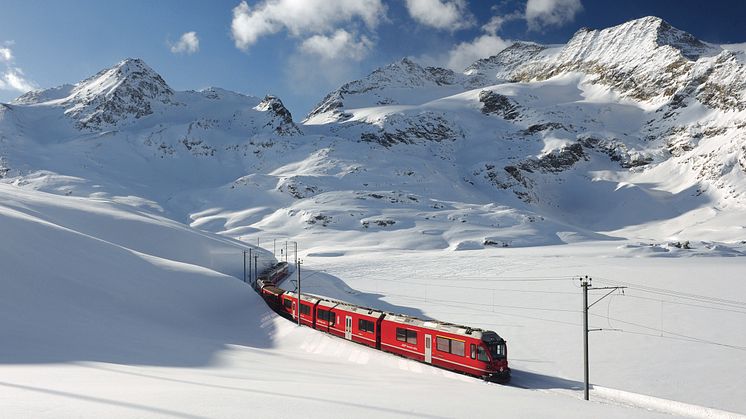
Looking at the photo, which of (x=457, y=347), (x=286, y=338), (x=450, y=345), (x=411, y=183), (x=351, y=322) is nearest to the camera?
(x=457, y=347)

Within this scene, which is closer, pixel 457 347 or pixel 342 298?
pixel 457 347

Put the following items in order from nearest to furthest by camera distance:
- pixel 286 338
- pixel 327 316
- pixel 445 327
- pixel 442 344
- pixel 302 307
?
pixel 442 344
pixel 445 327
pixel 286 338
pixel 327 316
pixel 302 307

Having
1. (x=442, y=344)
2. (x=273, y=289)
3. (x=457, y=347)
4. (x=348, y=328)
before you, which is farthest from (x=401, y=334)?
(x=273, y=289)

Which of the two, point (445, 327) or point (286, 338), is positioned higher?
point (445, 327)

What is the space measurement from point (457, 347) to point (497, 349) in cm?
218

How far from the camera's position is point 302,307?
38969 mm

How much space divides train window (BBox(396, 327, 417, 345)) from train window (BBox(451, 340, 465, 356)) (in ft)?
8.89

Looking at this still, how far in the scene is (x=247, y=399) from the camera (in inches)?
422

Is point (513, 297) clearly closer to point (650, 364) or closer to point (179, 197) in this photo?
point (650, 364)

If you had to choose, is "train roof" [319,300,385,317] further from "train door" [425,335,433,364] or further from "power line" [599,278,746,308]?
"power line" [599,278,746,308]

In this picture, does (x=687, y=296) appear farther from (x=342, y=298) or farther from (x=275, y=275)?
(x=275, y=275)

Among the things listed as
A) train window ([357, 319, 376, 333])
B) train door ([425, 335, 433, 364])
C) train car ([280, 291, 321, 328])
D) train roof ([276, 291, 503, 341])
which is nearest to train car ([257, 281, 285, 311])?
train car ([280, 291, 321, 328])

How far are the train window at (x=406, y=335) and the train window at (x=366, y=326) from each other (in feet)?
7.36

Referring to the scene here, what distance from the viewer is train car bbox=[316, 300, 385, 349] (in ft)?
100
